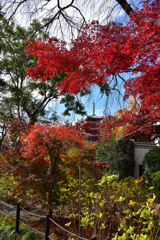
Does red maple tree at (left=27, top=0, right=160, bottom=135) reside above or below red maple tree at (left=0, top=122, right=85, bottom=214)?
above

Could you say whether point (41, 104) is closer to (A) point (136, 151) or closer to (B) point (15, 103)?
(B) point (15, 103)

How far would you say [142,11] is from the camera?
132 inches

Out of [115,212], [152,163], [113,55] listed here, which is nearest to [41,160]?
[115,212]

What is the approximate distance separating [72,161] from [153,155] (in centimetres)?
483

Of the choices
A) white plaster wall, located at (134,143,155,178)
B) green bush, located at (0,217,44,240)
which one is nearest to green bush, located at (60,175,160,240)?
green bush, located at (0,217,44,240)

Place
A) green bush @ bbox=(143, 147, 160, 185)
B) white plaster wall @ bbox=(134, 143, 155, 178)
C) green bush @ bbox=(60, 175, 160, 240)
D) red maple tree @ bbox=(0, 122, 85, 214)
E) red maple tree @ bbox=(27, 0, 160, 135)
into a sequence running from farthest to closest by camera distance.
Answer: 1. white plaster wall @ bbox=(134, 143, 155, 178)
2. green bush @ bbox=(143, 147, 160, 185)
3. red maple tree @ bbox=(0, 122, 85, 214)
4. red maple tree @ bbox=(27, 0, 160, 135)
5. green bush @ bbox=(60, 175, 160, 240)

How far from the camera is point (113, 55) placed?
10.3 ft

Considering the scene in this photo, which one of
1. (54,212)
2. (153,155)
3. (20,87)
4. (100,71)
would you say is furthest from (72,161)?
(20,87)

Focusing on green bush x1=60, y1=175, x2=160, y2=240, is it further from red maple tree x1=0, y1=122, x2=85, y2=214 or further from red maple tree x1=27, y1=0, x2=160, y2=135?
red maple tree x1=27, y1=0, x2=160, y2=135

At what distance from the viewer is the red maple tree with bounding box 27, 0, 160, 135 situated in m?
3.00

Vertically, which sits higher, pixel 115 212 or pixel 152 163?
pixel 152 163

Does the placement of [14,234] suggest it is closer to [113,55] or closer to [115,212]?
[115,212]

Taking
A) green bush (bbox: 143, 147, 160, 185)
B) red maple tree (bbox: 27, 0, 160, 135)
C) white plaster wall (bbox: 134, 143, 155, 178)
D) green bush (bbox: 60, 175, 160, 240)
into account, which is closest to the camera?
green bush (bbox: 60, 175, 160, 240)

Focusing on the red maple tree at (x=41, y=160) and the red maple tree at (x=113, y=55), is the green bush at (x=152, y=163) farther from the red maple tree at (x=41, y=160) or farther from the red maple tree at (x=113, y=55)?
the red maple tree at (x=41, y=160)
